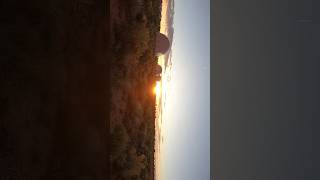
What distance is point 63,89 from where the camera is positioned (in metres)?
0.50

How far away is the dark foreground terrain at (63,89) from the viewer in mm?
486

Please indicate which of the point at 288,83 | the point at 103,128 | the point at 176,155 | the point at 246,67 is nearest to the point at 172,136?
the point at 176,155

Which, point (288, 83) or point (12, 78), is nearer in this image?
point (12, 78)

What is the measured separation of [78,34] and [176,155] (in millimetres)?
2095

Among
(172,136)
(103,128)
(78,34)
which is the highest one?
(78,34)

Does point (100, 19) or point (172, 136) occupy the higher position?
point (100, 19)

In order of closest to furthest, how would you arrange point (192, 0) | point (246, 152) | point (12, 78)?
point (12, 78) < point (192, 0) < point (246, 152)

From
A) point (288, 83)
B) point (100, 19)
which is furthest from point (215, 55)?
point (100, 19)

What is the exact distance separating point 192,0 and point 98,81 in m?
1.91

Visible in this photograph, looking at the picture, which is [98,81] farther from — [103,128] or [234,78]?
[234,78]

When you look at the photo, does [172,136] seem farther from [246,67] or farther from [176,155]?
[246,67]

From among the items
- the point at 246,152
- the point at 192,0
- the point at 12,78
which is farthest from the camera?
the point at 246,152

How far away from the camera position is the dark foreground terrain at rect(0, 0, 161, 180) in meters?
0.49

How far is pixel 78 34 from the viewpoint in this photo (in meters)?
0.51
